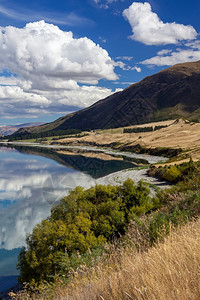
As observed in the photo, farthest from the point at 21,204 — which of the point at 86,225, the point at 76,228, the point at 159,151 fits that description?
the point at 159,151

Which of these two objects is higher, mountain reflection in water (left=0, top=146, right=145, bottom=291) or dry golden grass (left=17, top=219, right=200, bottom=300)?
dry golden grass (left=17, top=219, right=200, bottom=300)

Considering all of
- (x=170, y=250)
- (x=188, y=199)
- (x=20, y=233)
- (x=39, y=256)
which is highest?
(x=170, y=250)

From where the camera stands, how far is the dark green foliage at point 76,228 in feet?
56.6

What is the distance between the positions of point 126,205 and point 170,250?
79.9ft

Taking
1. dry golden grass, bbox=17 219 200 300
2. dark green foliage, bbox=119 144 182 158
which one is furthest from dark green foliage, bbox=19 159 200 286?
dark green foliage, bbox=119 144 182 158

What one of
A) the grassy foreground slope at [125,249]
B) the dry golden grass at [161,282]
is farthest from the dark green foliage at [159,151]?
the dry golden grass at [161,282]

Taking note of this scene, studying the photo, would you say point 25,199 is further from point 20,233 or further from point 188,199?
point 188,199

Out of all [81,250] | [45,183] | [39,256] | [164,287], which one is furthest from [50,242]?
[45,183]

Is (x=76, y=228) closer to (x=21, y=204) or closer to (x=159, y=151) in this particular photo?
(x=21, y=204)

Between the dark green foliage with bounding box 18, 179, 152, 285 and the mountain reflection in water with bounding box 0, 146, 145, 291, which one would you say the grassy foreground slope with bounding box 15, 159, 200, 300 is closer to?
the dark green foliage with bounding box 18, 179, 152, 285

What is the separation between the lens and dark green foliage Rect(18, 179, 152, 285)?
679 inches

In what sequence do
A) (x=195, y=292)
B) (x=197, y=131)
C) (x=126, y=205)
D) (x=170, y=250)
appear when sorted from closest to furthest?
(x=195, y=292)
(x=170, y=250)
(x=126, y=205)
(x=197, y=131)

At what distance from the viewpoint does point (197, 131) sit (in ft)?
440

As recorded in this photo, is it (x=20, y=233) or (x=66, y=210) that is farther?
(x=20, y=233)
